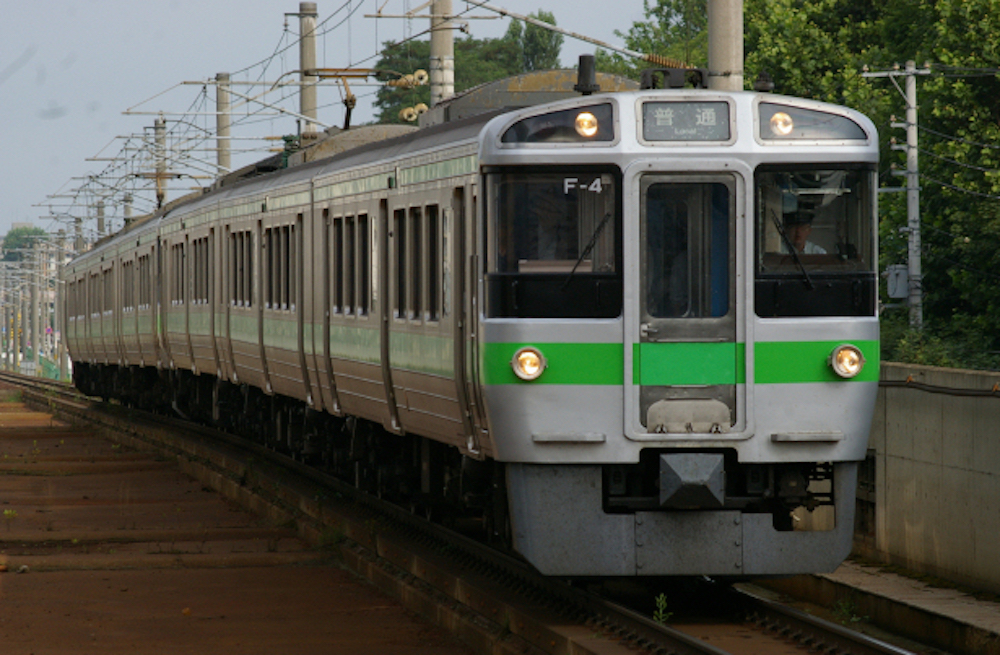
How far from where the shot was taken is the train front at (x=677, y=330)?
938cm

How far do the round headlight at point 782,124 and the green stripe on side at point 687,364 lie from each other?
1159 millimetres

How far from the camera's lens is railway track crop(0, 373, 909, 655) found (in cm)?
877

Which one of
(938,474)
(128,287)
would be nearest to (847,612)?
(938,474)

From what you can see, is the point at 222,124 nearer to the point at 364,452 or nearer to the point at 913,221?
the point at 913,221

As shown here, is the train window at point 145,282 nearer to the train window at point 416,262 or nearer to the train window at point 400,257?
the train window at point 400,257

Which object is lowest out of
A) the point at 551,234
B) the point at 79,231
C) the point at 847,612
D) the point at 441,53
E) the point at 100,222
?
the point at 847,612

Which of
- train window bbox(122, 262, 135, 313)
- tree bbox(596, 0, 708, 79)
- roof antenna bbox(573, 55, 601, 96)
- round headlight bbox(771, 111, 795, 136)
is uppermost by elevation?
tree bbox(596, 0, 708, 79)

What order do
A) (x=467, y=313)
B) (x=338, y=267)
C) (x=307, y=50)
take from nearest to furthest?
(x=467, y=313), (x=338, y=267), (x=307, y=50)

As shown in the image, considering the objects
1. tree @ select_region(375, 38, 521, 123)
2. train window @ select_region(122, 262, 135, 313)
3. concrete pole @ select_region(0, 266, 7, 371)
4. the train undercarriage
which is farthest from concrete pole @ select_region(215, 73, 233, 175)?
tree @ select_region(375, 38, 521, 123)

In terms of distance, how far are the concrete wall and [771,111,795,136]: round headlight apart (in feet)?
6.41

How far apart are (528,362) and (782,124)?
1.86 meters

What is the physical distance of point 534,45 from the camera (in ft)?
363

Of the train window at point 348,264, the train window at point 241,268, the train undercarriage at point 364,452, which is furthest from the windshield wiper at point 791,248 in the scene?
the train window at point 241,268

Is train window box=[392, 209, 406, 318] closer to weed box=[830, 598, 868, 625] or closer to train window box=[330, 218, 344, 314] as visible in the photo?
train window box=[330, 218, 344, 314]
